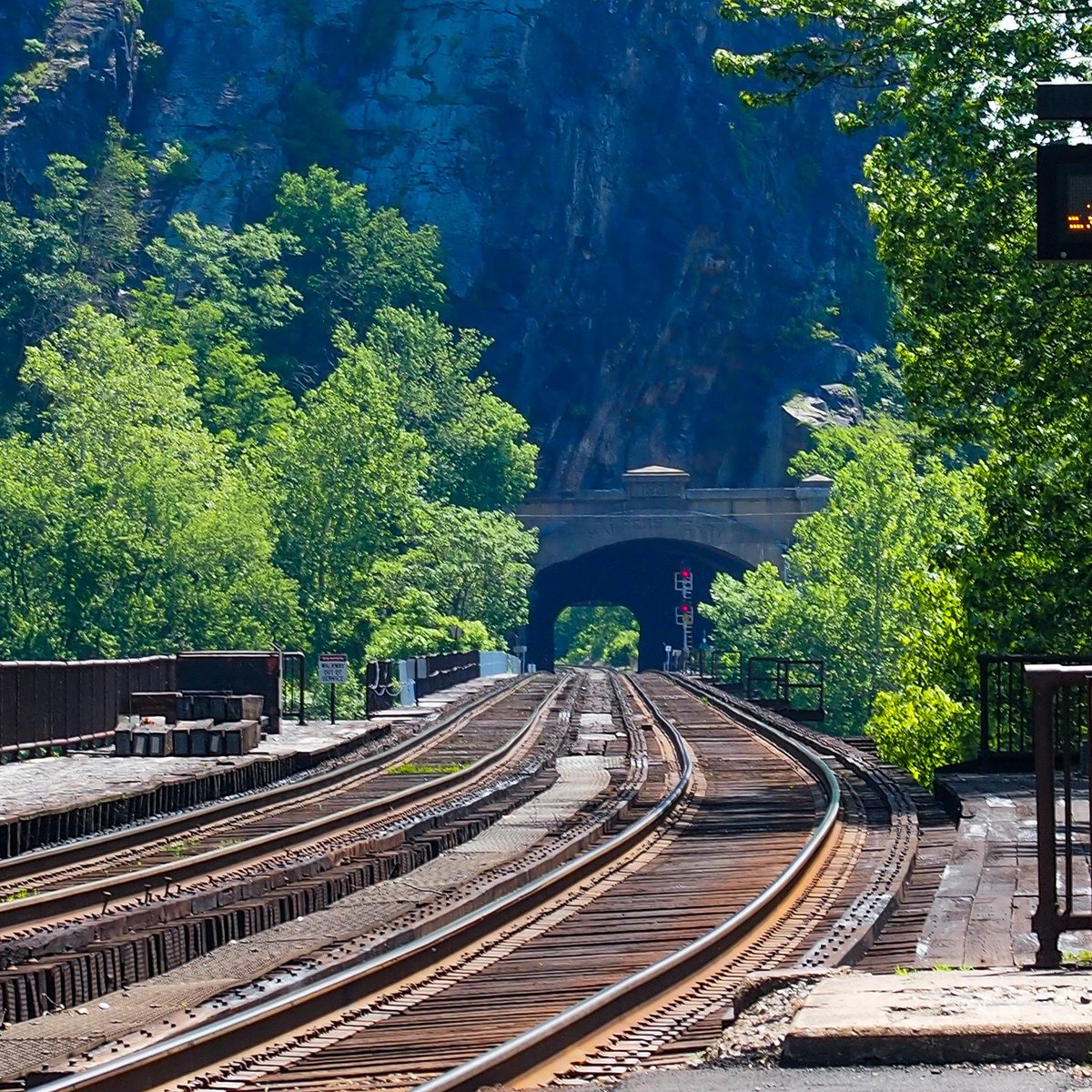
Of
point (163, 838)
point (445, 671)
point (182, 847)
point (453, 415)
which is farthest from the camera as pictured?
point (453, 415)

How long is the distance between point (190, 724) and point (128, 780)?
22.6 ft

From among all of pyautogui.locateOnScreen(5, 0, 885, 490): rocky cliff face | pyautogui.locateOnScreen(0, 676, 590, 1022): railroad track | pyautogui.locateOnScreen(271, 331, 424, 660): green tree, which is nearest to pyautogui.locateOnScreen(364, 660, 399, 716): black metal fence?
pyautogui.locateOnScreen(0, 676, 590, 1022): railroad track

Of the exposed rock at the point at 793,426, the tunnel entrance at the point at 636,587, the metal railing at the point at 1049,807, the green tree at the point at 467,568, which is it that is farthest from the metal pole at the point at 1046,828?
the exposed rock at the point at 793,426

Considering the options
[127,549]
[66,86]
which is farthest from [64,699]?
[66,86]

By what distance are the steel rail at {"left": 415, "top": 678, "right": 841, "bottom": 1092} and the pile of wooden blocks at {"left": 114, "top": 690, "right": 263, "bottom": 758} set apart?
1479 cm

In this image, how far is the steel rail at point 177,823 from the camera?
16250 millimetres

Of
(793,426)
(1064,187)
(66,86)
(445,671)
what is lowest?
(445,671)

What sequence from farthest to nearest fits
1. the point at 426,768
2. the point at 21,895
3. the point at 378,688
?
the point at 378,688 → the point at 426,768 → the point at 21,895

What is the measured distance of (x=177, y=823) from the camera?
19.3 m

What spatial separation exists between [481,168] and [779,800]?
95.4 m

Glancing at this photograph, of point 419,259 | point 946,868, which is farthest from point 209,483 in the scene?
point 946,868

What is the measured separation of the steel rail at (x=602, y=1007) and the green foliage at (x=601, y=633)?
137 meters

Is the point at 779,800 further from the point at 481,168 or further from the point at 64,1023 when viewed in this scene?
the point at 481,168

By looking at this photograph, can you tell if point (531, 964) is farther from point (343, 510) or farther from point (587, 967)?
point (343, 510)
